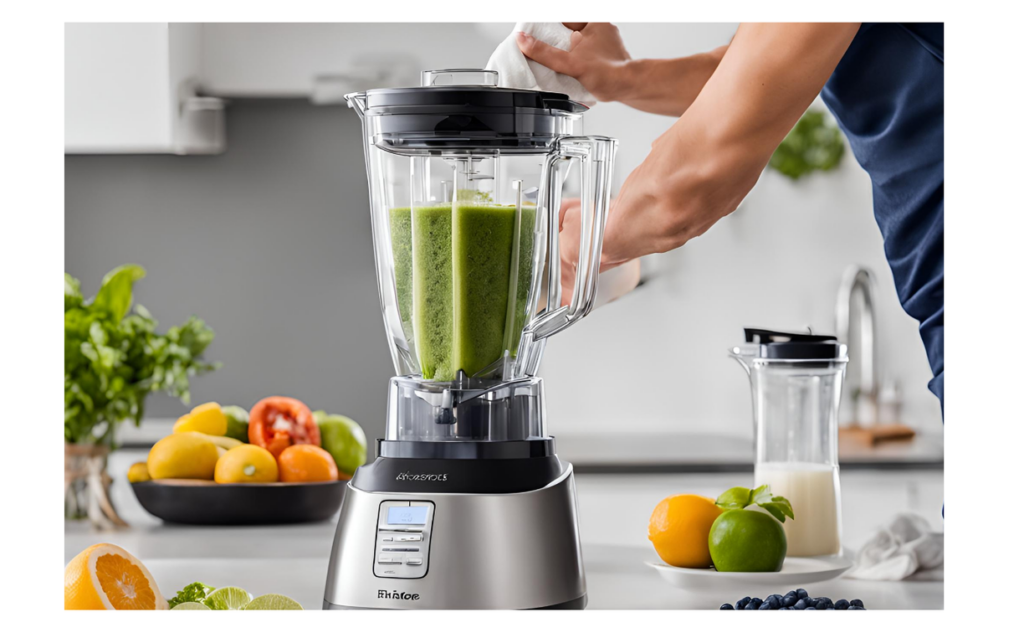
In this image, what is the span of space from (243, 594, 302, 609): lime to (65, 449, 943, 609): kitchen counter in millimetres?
48

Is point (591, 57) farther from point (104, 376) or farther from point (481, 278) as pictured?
point (104, 376)

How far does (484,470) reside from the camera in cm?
59

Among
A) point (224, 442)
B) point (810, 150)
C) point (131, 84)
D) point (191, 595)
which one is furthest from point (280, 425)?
point (810, 150)

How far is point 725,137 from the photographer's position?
0.74 meters

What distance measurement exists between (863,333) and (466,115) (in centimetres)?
176

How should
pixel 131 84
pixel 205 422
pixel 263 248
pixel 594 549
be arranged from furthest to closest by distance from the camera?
pixel 263 248 → pixel 131 84 → pixel 205 422 → pixel 594 549

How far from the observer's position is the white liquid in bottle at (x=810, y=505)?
0.81 metres

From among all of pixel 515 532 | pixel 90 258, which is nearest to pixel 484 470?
pixel 515 532

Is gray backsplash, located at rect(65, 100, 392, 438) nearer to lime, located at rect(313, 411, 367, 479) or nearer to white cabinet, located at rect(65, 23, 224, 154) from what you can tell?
white cabinet, located at rect(65, 23, 224, 154)

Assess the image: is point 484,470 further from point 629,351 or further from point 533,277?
point 629,351

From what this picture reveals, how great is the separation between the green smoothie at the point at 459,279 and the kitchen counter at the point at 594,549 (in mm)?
216

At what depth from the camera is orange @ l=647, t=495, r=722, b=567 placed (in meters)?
0.76

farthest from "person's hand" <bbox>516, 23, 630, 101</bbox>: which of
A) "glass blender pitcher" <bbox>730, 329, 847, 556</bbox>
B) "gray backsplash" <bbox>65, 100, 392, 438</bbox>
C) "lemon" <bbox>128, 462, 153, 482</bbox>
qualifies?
"gray backsplash" <bbox>65, 100, 392, 438</bbox>
